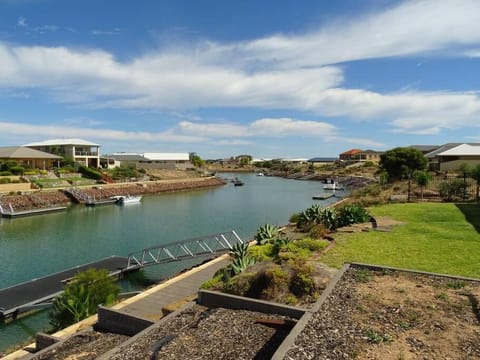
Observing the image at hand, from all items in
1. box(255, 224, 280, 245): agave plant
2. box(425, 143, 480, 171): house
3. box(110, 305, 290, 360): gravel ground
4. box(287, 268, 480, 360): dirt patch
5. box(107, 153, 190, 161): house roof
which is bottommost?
box(255, 224, 280, 245): agave plant

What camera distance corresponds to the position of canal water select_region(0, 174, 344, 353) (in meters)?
15.9

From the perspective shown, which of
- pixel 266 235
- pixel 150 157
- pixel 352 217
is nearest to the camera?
pixel 266 235

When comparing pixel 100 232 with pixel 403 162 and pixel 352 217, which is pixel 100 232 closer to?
pixel 352 217

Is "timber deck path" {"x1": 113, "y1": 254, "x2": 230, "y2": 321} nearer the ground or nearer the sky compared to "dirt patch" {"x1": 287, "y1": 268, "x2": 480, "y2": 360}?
nearer the ground

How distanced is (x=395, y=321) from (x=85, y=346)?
571 centimetres

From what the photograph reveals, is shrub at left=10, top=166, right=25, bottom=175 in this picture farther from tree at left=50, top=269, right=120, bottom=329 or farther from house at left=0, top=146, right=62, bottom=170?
tree at left=50, top=269, right=120, bottom=329

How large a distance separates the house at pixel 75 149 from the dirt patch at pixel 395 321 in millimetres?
62222

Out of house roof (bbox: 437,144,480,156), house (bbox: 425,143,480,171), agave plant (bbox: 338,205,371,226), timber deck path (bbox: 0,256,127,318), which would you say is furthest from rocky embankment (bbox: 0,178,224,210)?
house roof (bbox: 437,144,480,156)

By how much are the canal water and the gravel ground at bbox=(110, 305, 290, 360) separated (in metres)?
6.39

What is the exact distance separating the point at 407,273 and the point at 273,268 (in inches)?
124

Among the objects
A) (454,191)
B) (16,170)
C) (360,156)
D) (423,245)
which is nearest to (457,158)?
(454,191)

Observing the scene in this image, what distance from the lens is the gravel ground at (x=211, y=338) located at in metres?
5.43

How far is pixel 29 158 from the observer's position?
A: 53.8 meters

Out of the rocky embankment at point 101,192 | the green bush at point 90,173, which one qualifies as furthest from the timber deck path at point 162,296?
the green bush at point 90,173
